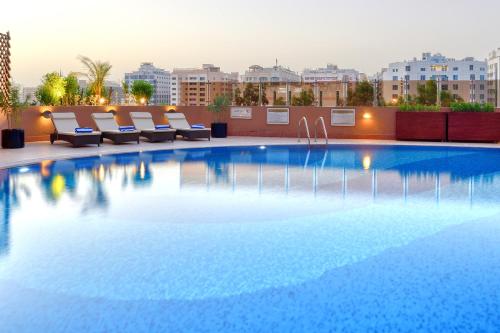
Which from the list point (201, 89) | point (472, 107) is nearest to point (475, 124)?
point (472, 107)

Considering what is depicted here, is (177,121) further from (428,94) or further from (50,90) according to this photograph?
(428,94)

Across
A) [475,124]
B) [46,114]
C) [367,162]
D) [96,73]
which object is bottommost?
[367,162]

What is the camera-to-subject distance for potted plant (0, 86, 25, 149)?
14055mm

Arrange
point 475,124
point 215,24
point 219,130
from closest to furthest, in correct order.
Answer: point 475,124 → point 219,130 → point 215,24

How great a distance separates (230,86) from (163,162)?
9.18 metres

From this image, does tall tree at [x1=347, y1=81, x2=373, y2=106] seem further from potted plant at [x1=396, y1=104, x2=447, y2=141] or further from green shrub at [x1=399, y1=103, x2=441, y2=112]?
potted plant at [x1=396, y1=104, x2=447, y2=141]

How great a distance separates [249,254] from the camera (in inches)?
187

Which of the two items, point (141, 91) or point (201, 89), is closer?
point (141, 91)

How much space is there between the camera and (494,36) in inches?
1289

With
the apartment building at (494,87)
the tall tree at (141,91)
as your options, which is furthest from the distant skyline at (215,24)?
the apartment building at (494,87)

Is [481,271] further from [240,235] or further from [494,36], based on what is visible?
[494,36]

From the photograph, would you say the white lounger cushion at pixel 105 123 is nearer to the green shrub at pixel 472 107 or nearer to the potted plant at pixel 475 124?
the potted plant at pixel 475 124

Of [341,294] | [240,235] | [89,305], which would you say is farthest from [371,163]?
[89,305]

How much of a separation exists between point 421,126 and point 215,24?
473 inches
